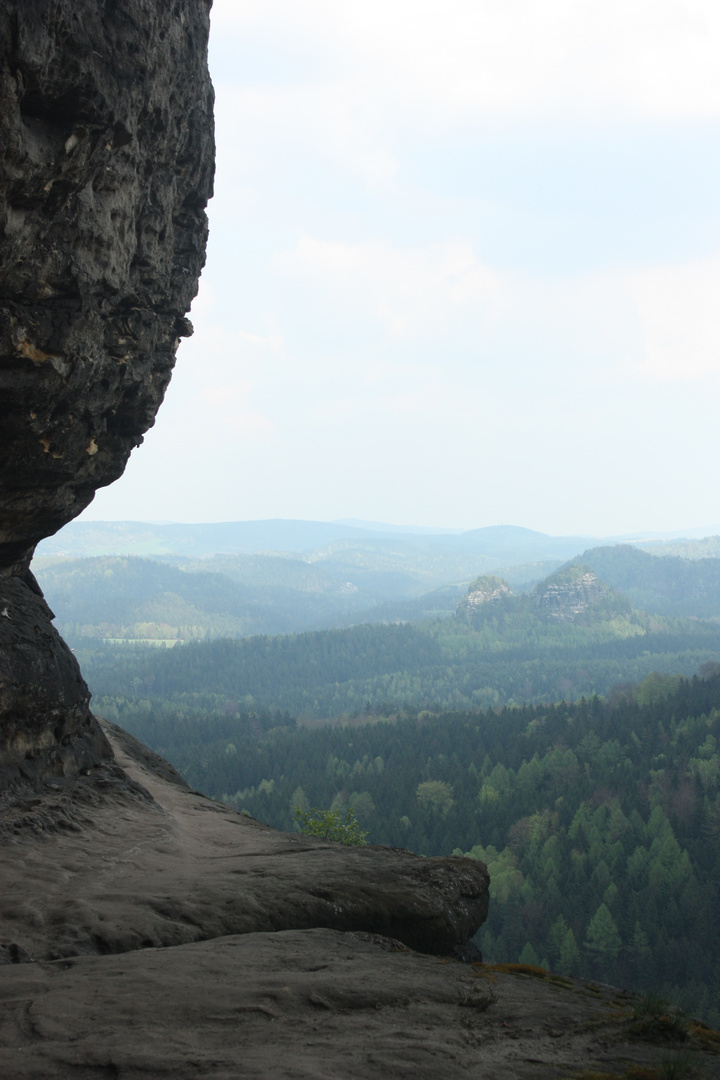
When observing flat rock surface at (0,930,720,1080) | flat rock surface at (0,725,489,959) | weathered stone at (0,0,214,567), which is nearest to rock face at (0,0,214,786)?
weathered stone at (0,0,214,567)

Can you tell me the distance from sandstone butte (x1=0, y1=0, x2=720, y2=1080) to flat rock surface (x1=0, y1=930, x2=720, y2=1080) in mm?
57

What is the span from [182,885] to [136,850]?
4.36 meters

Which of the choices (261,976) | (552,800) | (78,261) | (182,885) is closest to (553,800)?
(552,800)

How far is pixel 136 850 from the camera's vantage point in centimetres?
2266

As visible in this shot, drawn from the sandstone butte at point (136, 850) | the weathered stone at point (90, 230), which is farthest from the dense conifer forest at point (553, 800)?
the weathered stone at point (90, 230)

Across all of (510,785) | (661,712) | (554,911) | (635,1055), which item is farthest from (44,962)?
(661,712)

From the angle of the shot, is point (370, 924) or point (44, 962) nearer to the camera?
point (44, 962)

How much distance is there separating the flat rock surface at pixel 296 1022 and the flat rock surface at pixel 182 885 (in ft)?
6.18

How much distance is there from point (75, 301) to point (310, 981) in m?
16.2

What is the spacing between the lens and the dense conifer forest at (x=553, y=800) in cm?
6406

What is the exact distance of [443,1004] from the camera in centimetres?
1342

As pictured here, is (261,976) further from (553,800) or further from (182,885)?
(553,800)

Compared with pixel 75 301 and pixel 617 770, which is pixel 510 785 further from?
pixel 75 301

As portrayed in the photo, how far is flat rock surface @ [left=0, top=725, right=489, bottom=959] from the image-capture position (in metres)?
16.1
